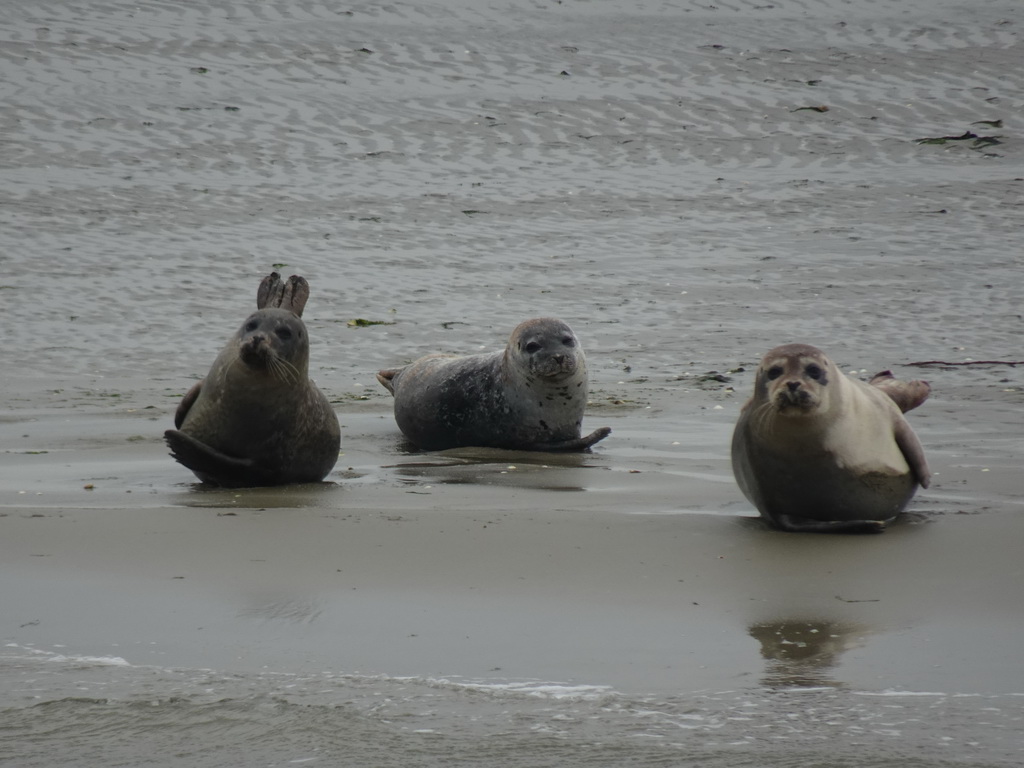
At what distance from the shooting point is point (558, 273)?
1208cm

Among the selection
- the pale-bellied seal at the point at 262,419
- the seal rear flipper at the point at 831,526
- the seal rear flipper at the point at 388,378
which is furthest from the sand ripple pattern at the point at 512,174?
the seal rear flipper at the point at 831,526

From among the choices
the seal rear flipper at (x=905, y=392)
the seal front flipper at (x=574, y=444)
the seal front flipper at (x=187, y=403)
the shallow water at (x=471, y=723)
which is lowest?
the seal front flipper at (x=574, y=444)

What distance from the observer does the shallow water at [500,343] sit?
3137 mm

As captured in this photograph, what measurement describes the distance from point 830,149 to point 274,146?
5.49 m

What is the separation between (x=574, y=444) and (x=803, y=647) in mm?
3517

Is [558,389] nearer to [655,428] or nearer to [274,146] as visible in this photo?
[655,428]

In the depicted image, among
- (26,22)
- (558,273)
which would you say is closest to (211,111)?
(26,22)

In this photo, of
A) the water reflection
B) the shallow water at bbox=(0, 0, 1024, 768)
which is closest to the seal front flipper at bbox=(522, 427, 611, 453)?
the shallow water at bbox=(0, 0, 1024, 768)

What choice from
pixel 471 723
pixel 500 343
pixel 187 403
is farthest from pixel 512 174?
pixel 471 723

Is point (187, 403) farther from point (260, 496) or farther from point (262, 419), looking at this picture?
point (260, 496)

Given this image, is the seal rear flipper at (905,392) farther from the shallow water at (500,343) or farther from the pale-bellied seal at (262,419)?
the pale-bellied seal at (262,419)

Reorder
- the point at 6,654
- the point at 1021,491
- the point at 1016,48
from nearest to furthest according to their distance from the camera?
the point at 6,654
the point at 1021,491
the point at 1016,48

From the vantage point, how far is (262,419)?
225 inches

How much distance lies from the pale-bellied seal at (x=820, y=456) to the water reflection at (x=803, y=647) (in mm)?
1079
